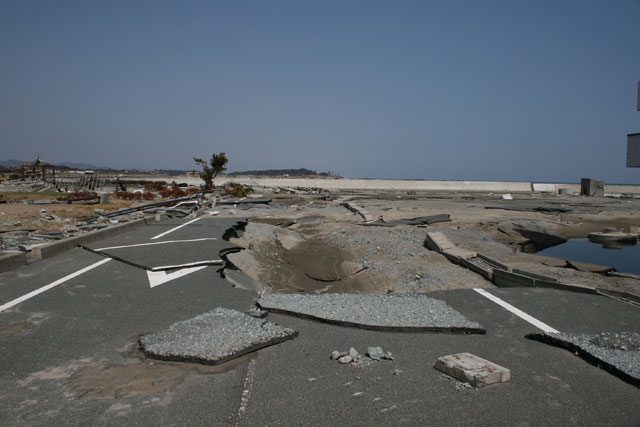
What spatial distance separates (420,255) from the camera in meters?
12.1

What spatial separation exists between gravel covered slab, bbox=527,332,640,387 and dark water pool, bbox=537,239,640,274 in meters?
10.3

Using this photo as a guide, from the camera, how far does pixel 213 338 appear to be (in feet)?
14.6

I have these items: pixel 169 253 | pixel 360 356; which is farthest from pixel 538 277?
pixel 169 253

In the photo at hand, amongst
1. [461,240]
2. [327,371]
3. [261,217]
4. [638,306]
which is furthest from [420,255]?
[261,217]

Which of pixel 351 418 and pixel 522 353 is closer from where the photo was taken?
pixel 351 418

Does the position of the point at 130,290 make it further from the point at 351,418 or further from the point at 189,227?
the point at 189,227

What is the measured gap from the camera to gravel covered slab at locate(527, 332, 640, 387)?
3.84 meters

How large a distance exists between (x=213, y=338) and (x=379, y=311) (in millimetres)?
2253

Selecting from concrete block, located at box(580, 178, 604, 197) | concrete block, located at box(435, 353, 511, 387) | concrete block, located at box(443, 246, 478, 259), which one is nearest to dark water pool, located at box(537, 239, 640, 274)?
concrete block, located at box(443, 246, 478, 259)

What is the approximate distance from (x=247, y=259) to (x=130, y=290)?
427 cm

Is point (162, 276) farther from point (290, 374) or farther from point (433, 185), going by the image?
point (433, 185)

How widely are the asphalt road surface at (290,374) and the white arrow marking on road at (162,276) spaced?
0.72m

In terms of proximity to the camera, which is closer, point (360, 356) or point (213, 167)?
point (360, 356)

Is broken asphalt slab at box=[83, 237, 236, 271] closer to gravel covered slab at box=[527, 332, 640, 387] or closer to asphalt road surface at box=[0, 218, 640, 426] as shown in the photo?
asphalt road surface at box=[0, 218, 640, 426]
